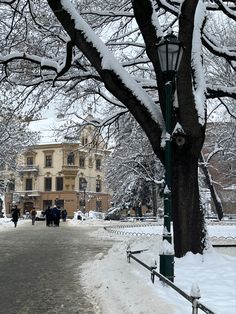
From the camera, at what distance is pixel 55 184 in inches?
3450

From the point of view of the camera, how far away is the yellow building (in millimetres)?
85500

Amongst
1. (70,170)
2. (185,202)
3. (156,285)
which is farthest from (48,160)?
(156,285)

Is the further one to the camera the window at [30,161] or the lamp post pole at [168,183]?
the window at [30,161]

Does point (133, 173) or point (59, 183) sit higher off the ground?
point (59, 183)

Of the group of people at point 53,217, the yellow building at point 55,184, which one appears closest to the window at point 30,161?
the yellow building at point 55,184

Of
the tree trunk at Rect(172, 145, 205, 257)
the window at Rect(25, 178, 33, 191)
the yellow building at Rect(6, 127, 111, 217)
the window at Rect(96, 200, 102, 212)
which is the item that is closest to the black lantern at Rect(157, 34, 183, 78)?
the tree trunk at Rect(172, 145, 205, 257)

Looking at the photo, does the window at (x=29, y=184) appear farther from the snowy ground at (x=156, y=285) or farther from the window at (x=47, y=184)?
the snowy ground at (x=156, y=285)

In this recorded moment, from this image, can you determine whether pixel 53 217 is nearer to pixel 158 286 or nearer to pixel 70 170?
pixel 158 286

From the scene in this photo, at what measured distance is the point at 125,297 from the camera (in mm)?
8211

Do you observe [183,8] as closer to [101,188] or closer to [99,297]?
[99,297]

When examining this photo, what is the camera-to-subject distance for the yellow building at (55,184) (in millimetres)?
85500

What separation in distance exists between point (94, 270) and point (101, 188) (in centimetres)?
8020

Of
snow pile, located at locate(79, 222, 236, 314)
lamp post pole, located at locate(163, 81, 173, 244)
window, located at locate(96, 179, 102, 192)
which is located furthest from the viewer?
window, located at locate(96, 179, 102, 192)

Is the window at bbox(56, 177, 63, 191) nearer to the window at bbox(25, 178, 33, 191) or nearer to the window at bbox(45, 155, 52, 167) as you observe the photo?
the window at bbox(45, 155, 52, 167)
